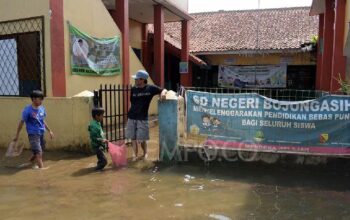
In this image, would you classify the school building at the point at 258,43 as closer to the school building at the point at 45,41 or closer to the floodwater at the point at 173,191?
the school building at the point at 45,41

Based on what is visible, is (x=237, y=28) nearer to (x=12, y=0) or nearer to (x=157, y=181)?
(x=12, y=0)

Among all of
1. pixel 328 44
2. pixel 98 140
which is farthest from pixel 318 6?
pixel 98 140

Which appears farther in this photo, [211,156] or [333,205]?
[211,156]

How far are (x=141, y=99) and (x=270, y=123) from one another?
8.00 feet

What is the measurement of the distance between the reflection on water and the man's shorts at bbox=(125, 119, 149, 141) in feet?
1.75

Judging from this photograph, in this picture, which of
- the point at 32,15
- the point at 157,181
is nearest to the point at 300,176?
the point at 157,181

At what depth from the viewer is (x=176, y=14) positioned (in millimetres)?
16797

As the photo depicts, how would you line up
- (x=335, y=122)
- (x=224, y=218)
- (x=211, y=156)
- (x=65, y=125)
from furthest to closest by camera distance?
(x=65, y=125) < (x=211, y=156) < (x=335, y=122) < (x=224, y=218)

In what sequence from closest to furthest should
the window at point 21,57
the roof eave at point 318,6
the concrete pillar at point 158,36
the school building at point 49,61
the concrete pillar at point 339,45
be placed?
the school building at point 49,61 < the window at point 21,57 < the concrete pillar at point 339,45 < the concrete pillar at point 158,36 < the roof eave at point 318,6

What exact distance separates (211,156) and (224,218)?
8.97ft

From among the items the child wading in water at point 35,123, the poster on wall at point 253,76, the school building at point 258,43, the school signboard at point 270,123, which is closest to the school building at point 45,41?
the child wading in water at point 35,123

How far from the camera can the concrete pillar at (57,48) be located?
28.5 feet

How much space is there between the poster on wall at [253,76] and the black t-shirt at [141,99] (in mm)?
13348

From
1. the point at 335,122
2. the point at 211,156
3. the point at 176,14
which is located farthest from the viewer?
the point at 176,14
